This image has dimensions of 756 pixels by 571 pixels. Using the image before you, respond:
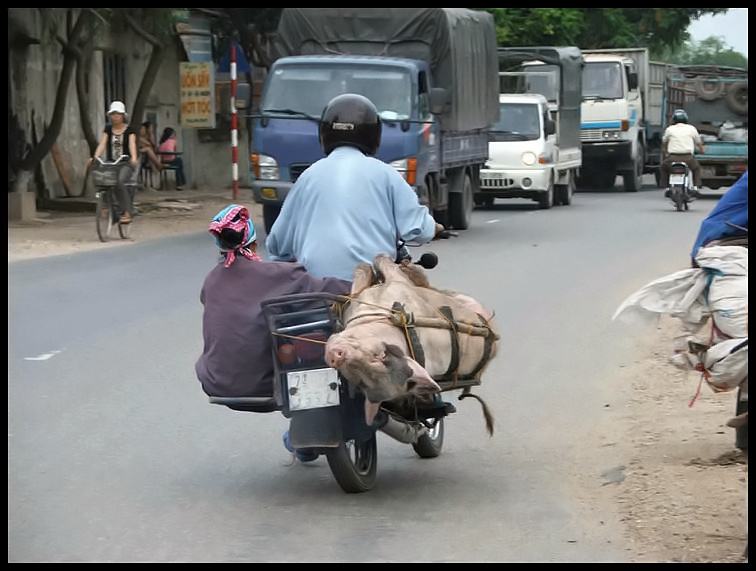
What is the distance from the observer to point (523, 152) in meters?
25.9

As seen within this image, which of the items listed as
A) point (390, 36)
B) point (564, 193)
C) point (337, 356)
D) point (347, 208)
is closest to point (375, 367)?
point (337, 356)

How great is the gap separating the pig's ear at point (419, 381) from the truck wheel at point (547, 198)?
69.6 feet

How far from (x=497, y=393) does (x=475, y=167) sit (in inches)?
574

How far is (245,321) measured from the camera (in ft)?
19.9

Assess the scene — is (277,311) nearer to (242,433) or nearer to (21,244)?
(242,433)

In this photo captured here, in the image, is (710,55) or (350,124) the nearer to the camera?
(350,124)

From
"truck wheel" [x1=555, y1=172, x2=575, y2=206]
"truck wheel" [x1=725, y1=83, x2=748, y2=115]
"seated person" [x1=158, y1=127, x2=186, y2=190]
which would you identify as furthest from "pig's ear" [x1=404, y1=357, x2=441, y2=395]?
"truck wheel" [x1=725, y1=83, x2=748, y2=115]

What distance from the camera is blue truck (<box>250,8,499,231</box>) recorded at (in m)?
18.4

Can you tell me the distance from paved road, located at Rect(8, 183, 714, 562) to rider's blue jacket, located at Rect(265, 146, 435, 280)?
1020mm

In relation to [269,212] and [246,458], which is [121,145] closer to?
[269,212]

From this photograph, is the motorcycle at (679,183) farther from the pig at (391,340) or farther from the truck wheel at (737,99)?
the pig at (391,340)

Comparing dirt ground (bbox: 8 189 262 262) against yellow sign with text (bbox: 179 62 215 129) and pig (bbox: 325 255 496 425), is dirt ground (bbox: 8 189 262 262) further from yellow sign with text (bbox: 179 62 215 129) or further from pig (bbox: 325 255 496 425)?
pig (bbox: 325 255 496 425)

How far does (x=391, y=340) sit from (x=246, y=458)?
5.30ft

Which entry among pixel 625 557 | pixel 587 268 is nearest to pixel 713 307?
pixel 625 557
